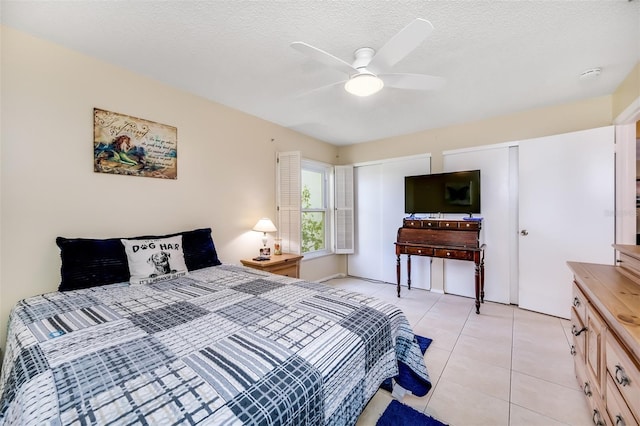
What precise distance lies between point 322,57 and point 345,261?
3759 millimetres

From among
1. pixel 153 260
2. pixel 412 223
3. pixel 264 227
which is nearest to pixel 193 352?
pixel 153 260

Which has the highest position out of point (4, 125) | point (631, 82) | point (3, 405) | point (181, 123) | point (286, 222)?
point (631, 82)

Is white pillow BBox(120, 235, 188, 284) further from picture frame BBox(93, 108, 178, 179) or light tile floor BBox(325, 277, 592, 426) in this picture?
light tile floor BBox(325, 277, 592, 426)

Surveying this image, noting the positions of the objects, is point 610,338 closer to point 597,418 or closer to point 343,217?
point 597,418

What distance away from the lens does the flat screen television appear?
3.32 metres

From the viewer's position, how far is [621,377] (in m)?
1.03

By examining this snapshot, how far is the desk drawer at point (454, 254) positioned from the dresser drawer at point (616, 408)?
1.97 m

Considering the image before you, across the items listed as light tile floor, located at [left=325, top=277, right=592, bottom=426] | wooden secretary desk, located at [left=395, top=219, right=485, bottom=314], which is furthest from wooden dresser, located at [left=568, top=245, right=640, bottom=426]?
wooden secretary desk, located at [left=395, top=219, right=485, bottom=314]

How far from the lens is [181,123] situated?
8.76 ft

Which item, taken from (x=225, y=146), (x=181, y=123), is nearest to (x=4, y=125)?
(x=181, y=123)

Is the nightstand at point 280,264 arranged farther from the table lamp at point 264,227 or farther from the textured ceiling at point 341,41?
the textured ceiling at point 341,41

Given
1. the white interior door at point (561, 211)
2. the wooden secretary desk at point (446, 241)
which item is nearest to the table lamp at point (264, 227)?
the wooden secretary desk at point (446, 241)

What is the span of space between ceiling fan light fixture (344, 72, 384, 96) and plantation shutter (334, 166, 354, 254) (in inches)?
108

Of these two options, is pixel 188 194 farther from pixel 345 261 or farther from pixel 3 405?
pixel 345 261
